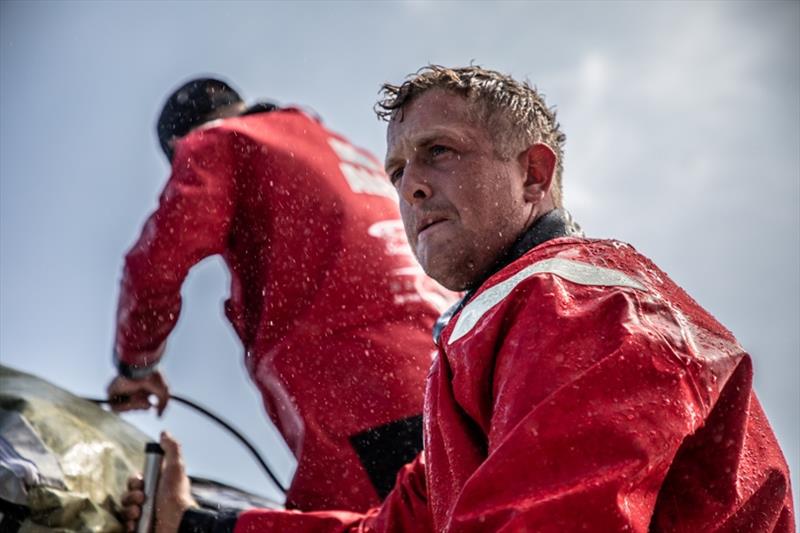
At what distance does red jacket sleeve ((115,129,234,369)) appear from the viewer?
3520mm

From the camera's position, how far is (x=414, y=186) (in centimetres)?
213

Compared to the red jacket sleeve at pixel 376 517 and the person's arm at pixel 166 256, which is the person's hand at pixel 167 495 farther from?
the person's arm at pixel 166 256

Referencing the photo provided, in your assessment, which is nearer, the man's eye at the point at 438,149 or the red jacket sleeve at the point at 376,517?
the man's eye at the point at 438,149

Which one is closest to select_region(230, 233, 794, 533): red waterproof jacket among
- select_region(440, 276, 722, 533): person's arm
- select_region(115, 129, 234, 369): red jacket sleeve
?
select_region(440, 276, 722, 533): person's arm

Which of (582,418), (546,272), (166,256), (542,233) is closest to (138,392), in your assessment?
(166,256)

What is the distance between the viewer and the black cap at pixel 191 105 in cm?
412

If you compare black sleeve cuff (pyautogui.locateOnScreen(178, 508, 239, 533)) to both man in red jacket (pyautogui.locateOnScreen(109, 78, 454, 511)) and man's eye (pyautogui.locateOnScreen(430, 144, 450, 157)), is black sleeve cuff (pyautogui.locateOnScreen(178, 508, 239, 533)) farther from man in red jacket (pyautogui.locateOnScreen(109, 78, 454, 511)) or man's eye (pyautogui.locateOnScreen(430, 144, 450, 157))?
man's eye (pyautogui.locateOnScreen(430, 144, 450, 157))

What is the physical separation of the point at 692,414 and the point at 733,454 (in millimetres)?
220

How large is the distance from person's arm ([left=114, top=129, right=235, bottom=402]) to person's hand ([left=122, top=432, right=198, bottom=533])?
0.67 metres

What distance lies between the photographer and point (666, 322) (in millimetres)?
1509

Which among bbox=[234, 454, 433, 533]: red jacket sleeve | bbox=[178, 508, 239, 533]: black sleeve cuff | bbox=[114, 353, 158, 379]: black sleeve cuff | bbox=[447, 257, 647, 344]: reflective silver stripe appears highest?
bbox=[447, 257, 647, 344]: reflective silver stripe

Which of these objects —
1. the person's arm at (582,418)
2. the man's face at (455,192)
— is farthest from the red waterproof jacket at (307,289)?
the person's arm at (582,418)

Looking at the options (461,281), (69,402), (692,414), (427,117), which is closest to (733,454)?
(692,414)

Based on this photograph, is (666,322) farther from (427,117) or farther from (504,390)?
(427,117)
